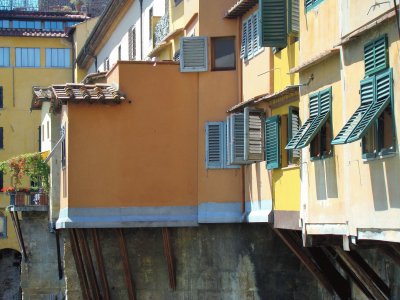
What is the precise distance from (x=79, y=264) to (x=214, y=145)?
14.3 ft

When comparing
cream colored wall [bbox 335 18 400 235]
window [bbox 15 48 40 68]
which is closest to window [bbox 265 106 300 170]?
cream colored wall [bbox 335 18 400 235]

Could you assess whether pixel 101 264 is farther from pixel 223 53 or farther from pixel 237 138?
pixel 223 53

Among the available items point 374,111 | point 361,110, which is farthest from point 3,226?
point 374,111

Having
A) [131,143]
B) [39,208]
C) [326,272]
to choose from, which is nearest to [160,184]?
[131,143]

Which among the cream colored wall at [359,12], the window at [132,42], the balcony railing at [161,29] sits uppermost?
the window at [132,42]

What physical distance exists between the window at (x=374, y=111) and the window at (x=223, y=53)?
9646mm

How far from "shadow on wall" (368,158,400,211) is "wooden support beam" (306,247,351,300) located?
255 inches

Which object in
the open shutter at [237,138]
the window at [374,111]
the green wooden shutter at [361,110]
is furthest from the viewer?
the open shutter at [237,138]

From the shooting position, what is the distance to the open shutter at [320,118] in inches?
709

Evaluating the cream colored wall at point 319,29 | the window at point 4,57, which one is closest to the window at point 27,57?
the window at point 4,57

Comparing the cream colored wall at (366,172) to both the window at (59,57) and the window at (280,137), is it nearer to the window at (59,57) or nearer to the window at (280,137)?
the window at (280,137)

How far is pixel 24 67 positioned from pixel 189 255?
44.4m

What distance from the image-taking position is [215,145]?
25.4 meters

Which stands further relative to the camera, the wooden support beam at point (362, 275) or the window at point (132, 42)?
the window at point (132, 42)
